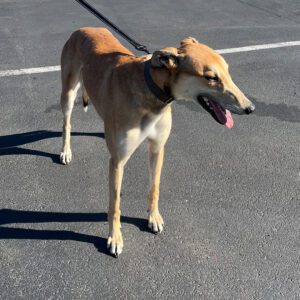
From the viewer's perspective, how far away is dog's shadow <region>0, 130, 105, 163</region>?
4.98 meters

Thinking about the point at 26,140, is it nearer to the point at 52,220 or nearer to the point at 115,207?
the point at 52,220

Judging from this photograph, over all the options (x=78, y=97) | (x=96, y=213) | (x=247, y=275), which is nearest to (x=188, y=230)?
(x=247, y=275)

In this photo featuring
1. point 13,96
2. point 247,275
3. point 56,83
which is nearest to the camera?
point 247,275

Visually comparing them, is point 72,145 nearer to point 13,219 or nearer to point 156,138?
point 13,219

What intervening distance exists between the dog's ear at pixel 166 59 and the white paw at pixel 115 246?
5.66 feet

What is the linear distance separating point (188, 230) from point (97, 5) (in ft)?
29.8

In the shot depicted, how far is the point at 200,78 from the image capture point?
2.94 metres

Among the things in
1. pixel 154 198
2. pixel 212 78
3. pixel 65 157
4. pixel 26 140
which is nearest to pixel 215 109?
pixel 212 78

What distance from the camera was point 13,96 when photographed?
20.3 ft

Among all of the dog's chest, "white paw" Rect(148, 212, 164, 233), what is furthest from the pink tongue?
"white paw" Rect(148, 212, 164, 233)

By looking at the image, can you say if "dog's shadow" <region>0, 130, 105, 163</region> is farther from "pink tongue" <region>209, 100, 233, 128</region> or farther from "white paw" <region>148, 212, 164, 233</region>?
"pink tongue" <region>209, 100, 233, 128</region>

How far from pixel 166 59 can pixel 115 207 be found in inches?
60.5

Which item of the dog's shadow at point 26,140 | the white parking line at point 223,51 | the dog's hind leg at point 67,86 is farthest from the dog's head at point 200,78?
the white parking line at point 223,51

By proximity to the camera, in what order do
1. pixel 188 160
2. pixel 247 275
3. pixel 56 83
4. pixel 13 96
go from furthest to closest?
1. pixel 56 83
2. pixel 13 96
3. pixel 188 160
4. pixel 247 275
